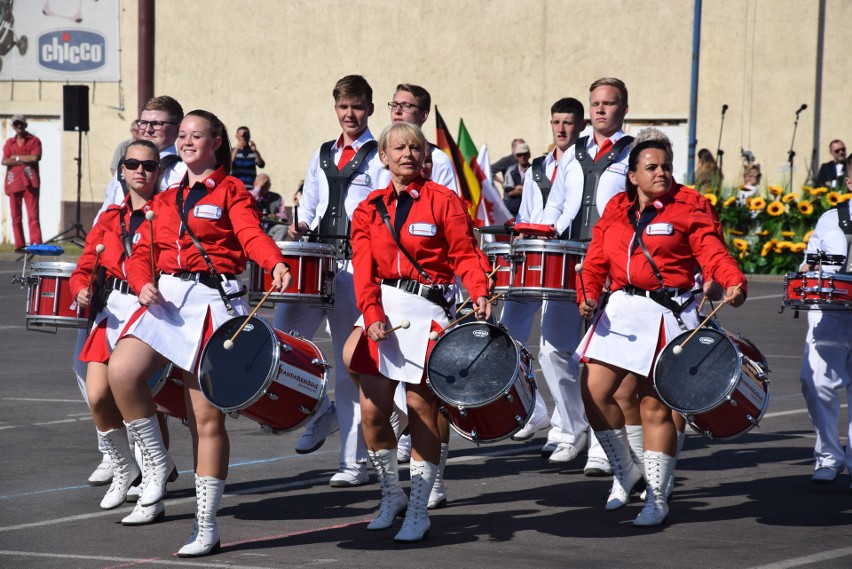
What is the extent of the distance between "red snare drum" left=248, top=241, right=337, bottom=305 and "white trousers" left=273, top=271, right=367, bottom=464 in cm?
29

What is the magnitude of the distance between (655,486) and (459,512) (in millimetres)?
1077

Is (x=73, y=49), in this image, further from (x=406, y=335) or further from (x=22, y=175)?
(x=406, y=335)

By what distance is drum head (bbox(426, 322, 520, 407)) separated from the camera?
7035 mm

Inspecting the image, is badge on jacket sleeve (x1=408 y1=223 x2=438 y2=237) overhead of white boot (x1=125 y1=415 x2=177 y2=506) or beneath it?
overhead

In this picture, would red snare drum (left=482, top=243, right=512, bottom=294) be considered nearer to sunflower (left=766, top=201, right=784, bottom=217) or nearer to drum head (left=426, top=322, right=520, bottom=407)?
drum head (left=426, top=322, right=520, bottom=407)

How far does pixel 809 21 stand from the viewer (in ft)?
92.1

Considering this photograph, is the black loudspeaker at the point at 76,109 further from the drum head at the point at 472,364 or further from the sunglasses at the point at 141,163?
the drum head at the point at 472,364

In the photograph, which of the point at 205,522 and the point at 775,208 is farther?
the point at 775,208

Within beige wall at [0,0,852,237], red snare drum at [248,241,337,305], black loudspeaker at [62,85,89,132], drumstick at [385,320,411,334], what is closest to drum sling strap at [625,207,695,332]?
drumstick at [385,320,411,334]

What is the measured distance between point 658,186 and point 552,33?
22.8m

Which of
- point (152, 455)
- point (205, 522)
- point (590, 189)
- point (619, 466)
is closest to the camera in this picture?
point (205, 522)

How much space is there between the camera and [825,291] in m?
8.49

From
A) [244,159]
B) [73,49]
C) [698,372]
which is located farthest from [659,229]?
[73,49]

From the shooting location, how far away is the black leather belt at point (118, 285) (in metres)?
8.09
